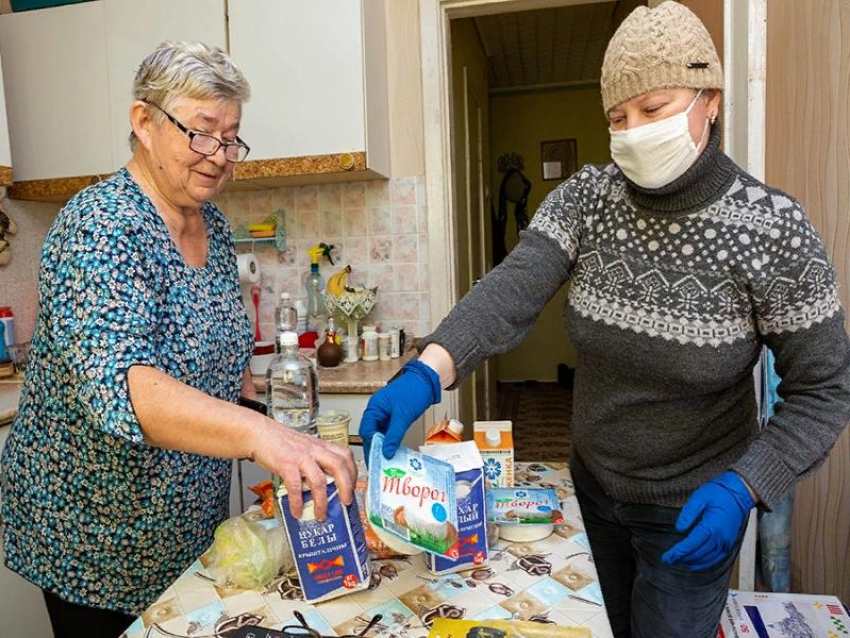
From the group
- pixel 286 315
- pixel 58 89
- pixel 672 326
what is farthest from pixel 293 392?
pixel 58 89

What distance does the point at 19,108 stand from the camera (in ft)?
7.52

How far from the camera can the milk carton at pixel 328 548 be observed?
736 millimetres

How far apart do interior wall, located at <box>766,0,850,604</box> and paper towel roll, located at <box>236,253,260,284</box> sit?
179cm

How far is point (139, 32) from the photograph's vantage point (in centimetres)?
216

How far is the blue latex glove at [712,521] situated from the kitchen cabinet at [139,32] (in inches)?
81.5

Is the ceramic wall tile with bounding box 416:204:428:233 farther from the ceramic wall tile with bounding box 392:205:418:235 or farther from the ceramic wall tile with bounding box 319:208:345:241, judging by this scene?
the ceramic wall tile with bounding box 319:208:345:241

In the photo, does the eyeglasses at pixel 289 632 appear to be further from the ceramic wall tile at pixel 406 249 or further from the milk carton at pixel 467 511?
the ceramic wall tile at pixel 406 249

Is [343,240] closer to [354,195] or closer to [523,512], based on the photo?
[354,195]

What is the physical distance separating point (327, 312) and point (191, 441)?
1.76 meters

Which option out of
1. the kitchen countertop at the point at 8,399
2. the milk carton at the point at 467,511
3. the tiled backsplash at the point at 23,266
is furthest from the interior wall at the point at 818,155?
the tiled backsplash at the point at 23,266

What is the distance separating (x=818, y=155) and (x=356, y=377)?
4.81ft

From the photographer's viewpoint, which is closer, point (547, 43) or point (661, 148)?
point (661, 148)

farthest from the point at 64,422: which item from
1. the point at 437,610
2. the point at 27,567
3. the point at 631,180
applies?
the point at 631,180

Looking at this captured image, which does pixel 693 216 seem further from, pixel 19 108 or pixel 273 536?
pixel 19 108
